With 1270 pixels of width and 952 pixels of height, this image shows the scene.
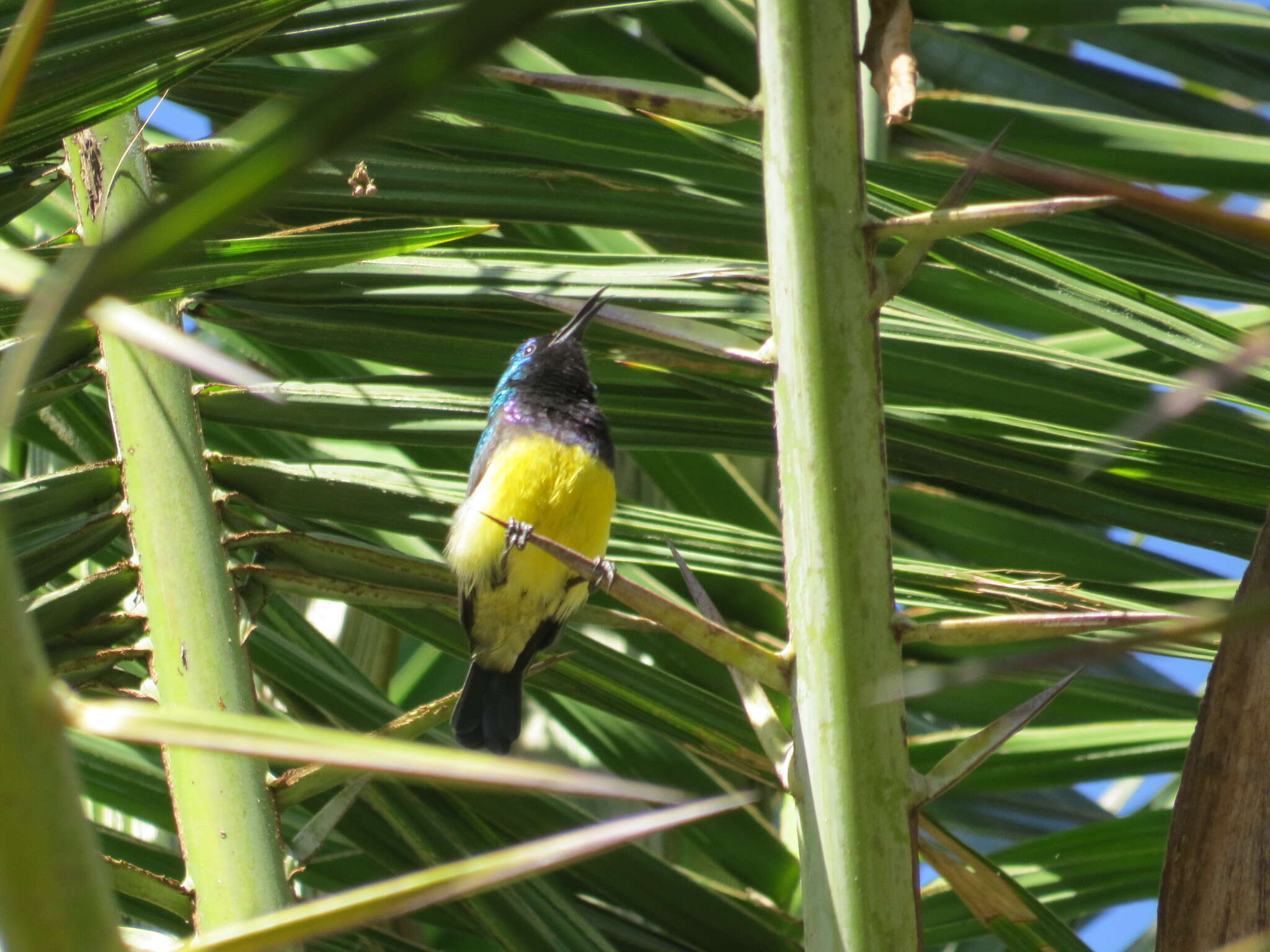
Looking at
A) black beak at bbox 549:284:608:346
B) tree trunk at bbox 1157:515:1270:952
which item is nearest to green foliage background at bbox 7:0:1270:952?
black beak at bbox 549:284:608:346

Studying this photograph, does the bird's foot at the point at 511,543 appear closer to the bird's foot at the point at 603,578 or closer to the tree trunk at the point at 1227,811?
the bird's foot at the point at 603,578

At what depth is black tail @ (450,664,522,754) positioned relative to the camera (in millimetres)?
2875

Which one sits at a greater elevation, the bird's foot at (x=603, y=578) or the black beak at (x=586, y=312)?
the black beak at (x=586, y=312)

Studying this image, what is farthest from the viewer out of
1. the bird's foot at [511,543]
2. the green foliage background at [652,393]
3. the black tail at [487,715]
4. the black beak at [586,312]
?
the black tail at [487,715]

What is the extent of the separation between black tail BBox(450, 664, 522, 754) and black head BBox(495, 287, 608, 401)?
2.07 feet

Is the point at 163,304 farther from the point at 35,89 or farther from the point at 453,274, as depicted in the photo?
the point at 35,89

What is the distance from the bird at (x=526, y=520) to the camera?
2686 millimetres

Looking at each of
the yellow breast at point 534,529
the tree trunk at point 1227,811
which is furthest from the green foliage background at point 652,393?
the tree trunk at point 1227,811

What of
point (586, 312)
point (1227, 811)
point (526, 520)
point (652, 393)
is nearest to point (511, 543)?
point (526, 520)

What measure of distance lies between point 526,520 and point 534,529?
0.03 meters

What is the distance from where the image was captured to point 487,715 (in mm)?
2930

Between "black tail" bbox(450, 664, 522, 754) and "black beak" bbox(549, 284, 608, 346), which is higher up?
"black beak" bbox(549, 284, 608, 346)

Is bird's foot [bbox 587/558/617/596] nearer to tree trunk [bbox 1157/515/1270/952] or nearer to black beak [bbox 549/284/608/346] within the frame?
black beak [bbox 549/284/608/346]

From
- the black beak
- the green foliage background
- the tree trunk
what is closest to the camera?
the tree trunk
